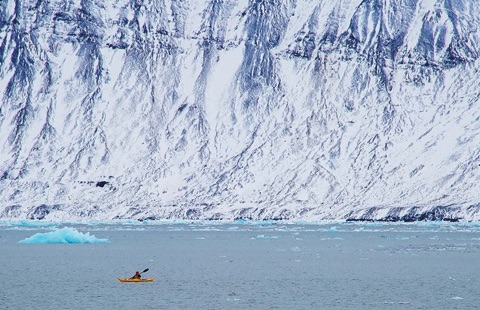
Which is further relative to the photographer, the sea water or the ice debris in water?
the ice debris in water

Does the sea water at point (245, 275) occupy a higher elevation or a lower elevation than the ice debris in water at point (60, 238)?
higher

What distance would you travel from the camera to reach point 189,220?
18862 centimetres

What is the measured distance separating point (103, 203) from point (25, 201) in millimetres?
16076

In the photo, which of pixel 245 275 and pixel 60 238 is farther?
pixel 60 238

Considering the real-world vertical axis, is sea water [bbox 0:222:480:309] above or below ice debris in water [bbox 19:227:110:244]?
above

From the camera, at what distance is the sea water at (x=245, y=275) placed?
155 ft

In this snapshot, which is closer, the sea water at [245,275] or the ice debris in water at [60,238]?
the sea water at [245,275]

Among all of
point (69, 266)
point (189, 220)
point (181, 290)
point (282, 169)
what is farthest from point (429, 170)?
point (181, 290)

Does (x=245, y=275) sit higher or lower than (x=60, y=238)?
→ higher

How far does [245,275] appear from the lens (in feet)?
202

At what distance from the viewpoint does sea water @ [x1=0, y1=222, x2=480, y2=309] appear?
4716 centimetres

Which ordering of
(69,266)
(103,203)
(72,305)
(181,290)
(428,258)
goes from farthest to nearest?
(103,203) → (428,258) → (69,266) → (181,290) → (72,305)

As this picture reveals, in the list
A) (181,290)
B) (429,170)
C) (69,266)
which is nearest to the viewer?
(181,290)

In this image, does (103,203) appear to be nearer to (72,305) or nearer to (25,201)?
(25,201)
